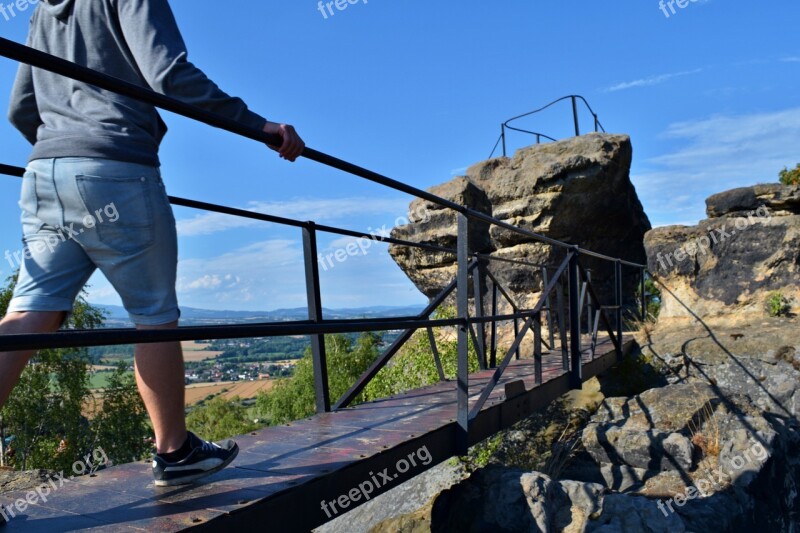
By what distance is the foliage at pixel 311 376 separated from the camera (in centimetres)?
2633

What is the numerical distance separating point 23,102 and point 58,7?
342 millimetres

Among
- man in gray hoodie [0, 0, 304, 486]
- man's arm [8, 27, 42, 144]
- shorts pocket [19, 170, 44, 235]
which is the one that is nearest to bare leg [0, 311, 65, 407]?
man in gray hoodie [0, 0, 304, 486]

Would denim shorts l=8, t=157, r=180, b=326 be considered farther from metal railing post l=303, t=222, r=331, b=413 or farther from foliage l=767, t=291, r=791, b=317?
foliage l=767, t=291, r=791, b=317

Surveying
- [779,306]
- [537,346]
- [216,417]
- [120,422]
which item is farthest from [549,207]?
[216,417]

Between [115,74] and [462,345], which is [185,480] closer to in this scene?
[115,74]

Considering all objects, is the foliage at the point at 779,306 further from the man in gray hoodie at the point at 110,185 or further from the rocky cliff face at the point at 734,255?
the man in gray hoodie at the point at 110,185

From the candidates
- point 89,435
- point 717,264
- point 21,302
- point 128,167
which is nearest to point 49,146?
point 128,167

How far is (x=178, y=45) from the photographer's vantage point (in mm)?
1963

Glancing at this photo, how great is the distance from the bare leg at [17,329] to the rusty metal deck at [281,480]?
40cm

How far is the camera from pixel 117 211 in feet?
6.31

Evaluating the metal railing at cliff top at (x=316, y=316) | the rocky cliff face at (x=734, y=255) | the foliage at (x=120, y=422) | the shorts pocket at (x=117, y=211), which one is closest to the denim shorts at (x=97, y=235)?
the shorts pocket at (x=117, y=211)

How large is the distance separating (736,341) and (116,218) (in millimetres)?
→ 7104

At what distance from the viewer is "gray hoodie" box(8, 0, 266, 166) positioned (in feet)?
6.29

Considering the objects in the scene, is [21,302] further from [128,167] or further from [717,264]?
[717,264]
